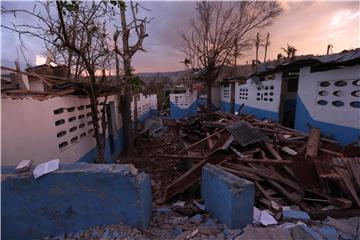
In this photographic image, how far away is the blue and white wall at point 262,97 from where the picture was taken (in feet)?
31.4

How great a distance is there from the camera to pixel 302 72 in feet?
24.6

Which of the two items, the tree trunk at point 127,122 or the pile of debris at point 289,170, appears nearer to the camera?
the pile of debris at point 289,170

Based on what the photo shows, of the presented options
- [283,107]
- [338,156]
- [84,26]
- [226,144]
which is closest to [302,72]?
[283,107]

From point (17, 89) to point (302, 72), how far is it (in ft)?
27.5

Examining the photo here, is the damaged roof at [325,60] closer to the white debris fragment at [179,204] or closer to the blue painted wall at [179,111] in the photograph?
the white debris fragment at [179,204]

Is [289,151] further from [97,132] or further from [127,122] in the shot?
[127,122]

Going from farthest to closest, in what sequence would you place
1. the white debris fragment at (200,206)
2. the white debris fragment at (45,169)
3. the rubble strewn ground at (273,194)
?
1. the white debris fragment at (200,206)
2. the rubble strewn ground at (273,194)
3. the white debris fragment at (45,169)

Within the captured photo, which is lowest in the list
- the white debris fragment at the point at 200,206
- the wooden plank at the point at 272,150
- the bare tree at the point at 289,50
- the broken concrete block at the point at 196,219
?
the white debris fragment at the point at 200,206

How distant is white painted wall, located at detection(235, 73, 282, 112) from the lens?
9492 millimetres

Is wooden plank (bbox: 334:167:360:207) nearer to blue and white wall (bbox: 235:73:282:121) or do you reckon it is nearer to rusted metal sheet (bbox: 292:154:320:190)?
rusted metal sheet (bbox: 292:154:320:190)

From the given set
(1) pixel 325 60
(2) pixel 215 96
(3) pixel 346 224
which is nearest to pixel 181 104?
(2) pixel 215 96

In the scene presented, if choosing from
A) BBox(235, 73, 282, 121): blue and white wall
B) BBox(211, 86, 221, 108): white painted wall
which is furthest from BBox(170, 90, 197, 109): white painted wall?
BBox(235, 73, 282, 121): blue and white wall

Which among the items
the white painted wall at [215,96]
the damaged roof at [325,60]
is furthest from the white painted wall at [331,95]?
the white painted wall at [215,96]

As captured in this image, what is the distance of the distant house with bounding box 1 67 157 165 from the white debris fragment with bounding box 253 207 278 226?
3.80 metres
